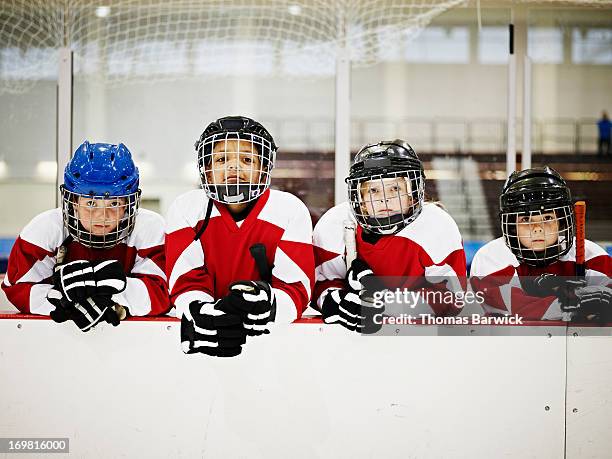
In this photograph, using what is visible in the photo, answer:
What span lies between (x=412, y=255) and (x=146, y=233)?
67 centimetres

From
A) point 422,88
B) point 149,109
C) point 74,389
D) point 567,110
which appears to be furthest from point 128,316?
point 567,110

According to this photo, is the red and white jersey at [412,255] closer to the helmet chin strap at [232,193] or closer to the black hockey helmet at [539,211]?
the black hockey helmet at [539,211]

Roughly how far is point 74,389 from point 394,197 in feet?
2.83

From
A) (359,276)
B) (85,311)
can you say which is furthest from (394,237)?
(85,311)

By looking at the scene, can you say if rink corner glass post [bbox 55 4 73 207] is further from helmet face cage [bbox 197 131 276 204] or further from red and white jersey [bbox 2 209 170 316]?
helmet face cage [bbox 197 131 276 204]

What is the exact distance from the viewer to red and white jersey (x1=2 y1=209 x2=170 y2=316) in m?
1.56

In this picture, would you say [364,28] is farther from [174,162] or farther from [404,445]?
[404,445]

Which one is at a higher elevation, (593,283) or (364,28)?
(364,28)

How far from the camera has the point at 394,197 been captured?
156 cm

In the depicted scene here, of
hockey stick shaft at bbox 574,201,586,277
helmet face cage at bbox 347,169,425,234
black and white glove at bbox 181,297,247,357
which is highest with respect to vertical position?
helmet face cage at bbox 347,169,425,234

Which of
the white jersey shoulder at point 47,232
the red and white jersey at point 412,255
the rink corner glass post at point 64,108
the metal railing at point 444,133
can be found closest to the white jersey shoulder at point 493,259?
the red and white jersey at point 412,255

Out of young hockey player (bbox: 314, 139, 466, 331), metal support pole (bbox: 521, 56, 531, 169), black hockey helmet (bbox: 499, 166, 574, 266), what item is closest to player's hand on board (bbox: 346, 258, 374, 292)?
young hockey player (bbox: 314, 139, 466, 331)

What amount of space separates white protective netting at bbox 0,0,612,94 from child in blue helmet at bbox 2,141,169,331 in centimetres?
156

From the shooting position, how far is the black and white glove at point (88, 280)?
1449 mm
